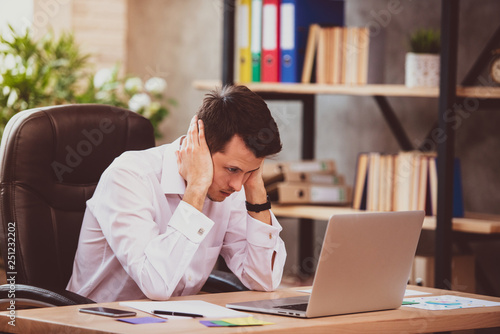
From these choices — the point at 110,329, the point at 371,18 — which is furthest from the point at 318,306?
the point at 371,18

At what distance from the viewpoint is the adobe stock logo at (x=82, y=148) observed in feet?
7.10

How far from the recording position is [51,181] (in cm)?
215

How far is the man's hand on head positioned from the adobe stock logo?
1.18ft

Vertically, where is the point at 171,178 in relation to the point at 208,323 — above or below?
above

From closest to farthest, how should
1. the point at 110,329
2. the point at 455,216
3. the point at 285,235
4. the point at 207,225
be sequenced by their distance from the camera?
the point at 110,329 → the point at 207,225 → the point at 455,216 → the point at 285,235

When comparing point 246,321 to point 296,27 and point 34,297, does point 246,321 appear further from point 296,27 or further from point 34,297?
point 296,27

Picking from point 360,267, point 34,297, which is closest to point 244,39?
point 34,297

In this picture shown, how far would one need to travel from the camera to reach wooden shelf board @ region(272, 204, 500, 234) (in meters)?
2.85

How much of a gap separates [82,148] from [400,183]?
143 cm

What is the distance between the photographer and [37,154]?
210cm

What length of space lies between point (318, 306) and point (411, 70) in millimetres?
1715

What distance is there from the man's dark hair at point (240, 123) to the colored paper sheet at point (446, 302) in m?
0.50

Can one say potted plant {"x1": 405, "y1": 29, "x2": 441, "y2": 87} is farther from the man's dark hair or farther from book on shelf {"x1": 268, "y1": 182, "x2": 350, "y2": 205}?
the man's dark hair

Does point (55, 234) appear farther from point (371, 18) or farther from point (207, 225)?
point (371, 18)
